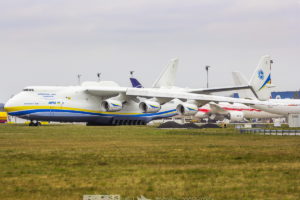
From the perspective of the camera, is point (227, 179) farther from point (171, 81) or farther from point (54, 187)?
point (171, 81)

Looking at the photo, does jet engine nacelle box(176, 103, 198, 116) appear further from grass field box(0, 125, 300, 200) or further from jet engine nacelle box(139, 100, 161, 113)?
grass field box(0, 125, 300, 200)

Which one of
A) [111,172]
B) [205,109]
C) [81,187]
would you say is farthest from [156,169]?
[205,109]

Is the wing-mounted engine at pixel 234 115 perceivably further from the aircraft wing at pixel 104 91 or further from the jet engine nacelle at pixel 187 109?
the jet engine nacelle at pixel 187 109

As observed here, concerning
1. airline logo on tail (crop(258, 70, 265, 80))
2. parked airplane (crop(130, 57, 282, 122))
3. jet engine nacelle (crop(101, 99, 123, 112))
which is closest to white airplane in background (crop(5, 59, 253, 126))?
jet engine nacelle (crop(101, 99, 123, 112))

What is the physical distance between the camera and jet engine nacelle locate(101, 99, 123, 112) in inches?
2226

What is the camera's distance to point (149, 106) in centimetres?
5659

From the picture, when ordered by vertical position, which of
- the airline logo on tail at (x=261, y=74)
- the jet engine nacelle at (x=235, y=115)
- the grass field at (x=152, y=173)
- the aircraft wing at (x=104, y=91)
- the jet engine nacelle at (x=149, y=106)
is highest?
the airline logo on tail at (x=261, y=74)

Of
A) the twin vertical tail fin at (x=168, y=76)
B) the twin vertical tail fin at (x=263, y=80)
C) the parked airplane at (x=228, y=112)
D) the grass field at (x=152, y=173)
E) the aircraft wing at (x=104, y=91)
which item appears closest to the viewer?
the grass field at (x=152, y=173)

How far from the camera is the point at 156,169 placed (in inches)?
688

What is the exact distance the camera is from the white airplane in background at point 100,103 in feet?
172

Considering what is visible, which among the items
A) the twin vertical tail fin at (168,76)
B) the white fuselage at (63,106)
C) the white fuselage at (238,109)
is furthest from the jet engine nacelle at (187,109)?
the white fuselage at (238,109)

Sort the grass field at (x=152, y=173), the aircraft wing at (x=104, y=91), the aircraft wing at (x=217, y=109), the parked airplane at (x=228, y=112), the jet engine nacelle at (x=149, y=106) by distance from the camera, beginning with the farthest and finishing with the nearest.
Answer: the aircraft wing at (x=217, y=109) < the parked airplane at (x=228, y=112) < the jet engine nacelle at (x=149, y=106) < the aircraft wing at (x=104, y=91) < the grass field at (x=152, y=173)

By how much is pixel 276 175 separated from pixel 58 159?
8438 millimetres

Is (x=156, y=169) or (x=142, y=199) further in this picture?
(x=156, y=169)
